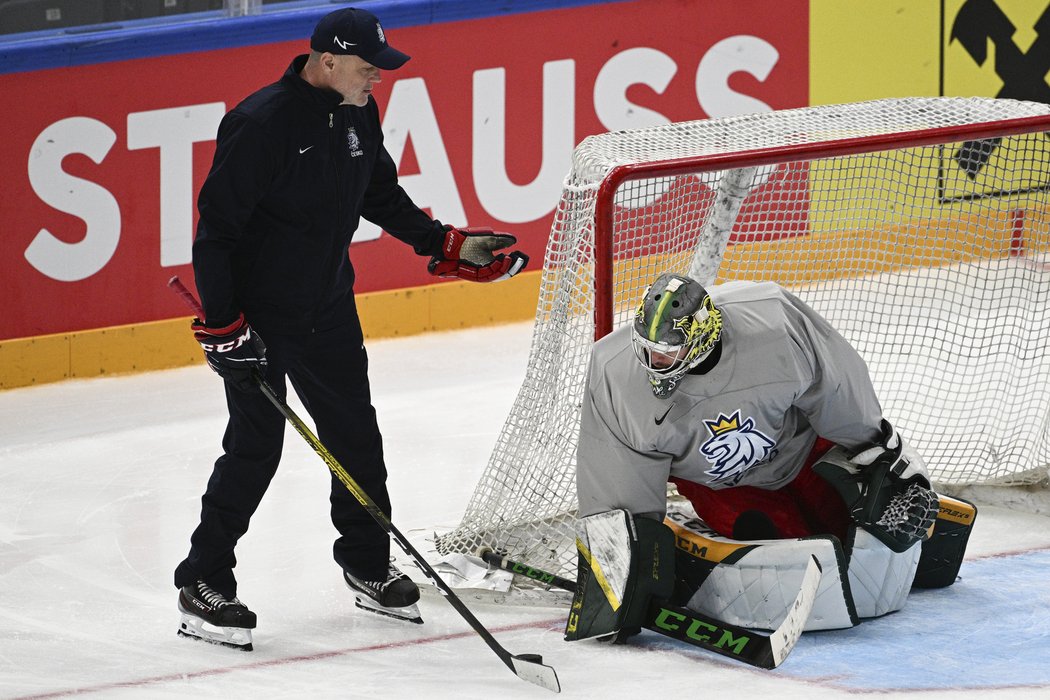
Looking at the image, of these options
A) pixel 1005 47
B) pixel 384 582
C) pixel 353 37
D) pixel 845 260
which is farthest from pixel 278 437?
pixel 1005 47

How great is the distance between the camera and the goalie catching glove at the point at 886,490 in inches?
148

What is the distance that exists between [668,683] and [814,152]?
1325 millimetres

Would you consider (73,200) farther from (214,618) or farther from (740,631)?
(740,631)

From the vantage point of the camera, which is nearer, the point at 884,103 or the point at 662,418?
the point at 662,418

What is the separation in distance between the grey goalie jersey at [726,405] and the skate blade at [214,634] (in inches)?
30.6

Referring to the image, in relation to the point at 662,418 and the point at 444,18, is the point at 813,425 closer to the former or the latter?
the point at 662,418

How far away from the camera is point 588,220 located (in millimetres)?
4070

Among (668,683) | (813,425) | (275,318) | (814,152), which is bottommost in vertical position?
(668,683)

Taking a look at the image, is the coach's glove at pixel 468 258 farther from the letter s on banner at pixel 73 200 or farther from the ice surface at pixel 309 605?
the letter s on banner at pixel 73 200

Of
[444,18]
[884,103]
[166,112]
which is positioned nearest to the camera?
[884,103]

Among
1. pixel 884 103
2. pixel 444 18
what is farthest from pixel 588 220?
pixel 444 18

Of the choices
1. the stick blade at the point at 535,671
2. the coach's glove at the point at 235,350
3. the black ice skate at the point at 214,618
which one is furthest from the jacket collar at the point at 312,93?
the stick blade at the point at 535,671

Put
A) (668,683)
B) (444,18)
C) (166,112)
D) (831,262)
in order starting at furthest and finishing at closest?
1. (444,18)
2. (166,112)
3. (831,262)
4. (668,683)

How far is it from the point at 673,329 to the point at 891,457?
2.06ft
